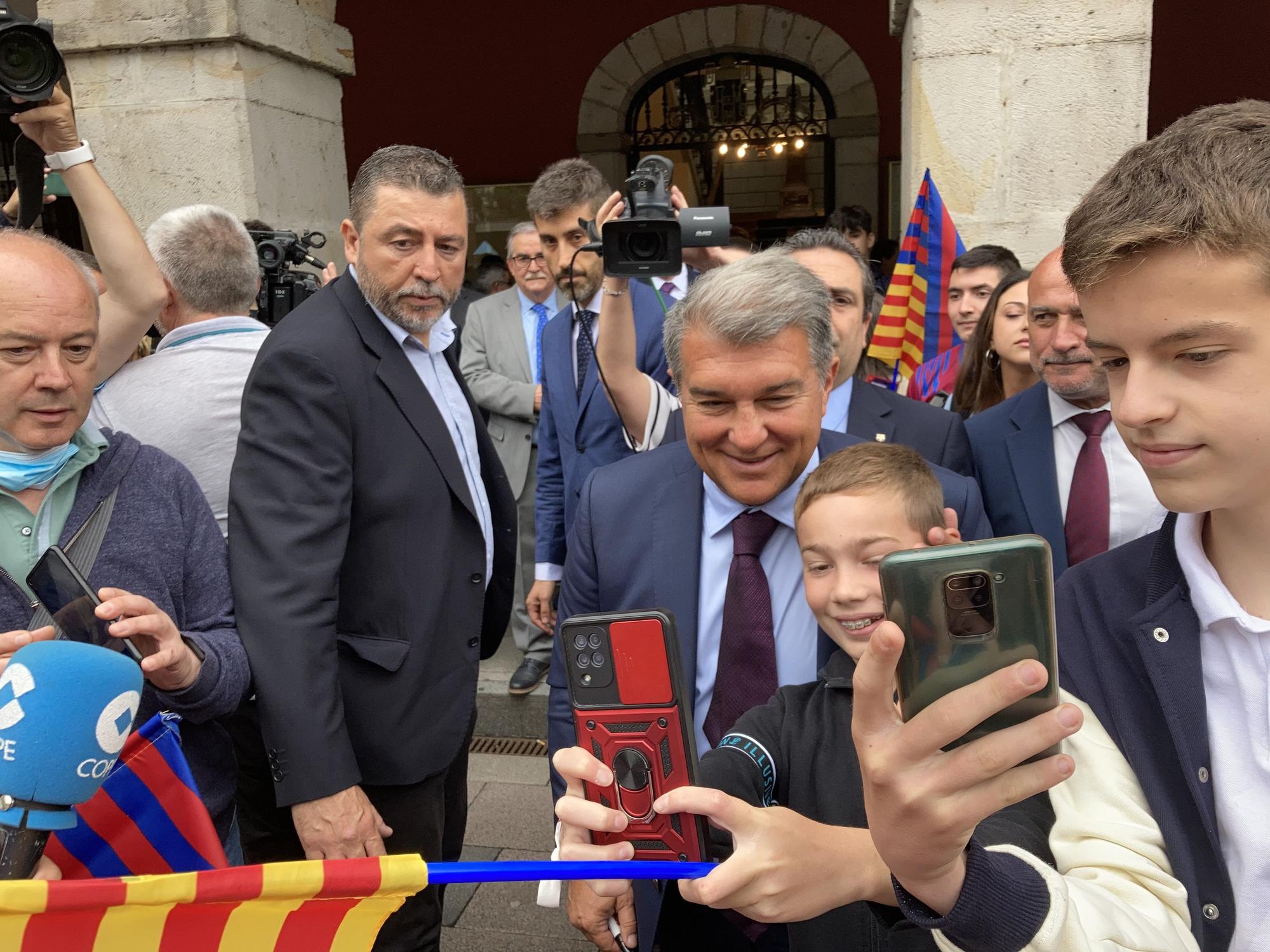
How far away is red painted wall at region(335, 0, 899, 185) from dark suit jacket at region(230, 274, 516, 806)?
848 cm

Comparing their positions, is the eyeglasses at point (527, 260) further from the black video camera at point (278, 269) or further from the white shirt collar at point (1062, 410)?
the white shirt collar at point (1062, 410)

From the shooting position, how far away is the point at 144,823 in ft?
4.98

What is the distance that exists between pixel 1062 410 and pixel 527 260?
3240 mm

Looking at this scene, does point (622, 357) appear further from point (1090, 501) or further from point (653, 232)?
point (1090, 501)

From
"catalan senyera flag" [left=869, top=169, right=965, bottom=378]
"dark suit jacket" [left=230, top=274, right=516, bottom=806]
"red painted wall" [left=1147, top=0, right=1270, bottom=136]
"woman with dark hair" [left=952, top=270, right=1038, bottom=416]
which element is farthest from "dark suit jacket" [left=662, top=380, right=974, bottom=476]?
"red painted wall" [left=1147, top=0, right=1270, bottom=136]

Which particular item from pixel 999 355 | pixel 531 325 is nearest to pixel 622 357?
pixel 999 355

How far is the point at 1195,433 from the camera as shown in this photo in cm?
100

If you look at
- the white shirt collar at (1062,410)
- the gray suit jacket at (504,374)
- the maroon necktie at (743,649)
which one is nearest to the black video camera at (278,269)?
the gray suit jacket at (504,374)

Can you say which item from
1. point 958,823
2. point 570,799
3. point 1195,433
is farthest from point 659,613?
point 1195,433

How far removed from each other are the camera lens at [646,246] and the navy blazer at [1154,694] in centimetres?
153

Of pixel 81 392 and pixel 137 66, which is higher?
pixel 137 66

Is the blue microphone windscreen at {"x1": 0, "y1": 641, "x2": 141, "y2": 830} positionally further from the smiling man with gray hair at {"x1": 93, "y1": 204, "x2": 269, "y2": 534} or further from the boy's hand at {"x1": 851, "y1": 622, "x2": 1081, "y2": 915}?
the smiling man with gray hair at {"x1": 93, "y1": 204, "x2": 269, "y2": 534}

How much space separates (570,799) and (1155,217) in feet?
2.94

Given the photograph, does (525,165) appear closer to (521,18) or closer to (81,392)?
(521,18)
